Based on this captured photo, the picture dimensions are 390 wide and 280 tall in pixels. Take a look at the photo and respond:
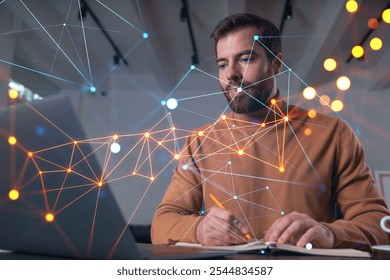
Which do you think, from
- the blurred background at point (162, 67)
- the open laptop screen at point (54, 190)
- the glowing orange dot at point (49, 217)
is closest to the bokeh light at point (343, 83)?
the blurred background at point (162, 67)

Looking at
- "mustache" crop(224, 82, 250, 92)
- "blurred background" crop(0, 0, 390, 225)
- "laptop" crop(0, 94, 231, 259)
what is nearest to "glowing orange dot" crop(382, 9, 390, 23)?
"blurred background" crop(0, 0, 390, 225)

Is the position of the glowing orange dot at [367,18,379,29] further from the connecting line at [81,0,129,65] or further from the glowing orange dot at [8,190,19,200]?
the glowing orange dot at [8,190,19,200]

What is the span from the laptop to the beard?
514mm

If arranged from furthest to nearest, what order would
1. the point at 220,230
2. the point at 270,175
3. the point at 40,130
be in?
1. the point at 270,175
2. the point at 220,230
3. the point at 40,130

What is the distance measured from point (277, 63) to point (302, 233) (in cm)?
53

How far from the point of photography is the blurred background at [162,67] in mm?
1188

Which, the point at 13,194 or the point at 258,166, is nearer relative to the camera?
the point at 13,194

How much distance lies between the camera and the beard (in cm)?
120

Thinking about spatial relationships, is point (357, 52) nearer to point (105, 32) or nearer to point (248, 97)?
point (248, 97)

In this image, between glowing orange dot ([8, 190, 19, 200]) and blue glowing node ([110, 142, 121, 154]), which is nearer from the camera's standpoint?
glowing orange dot ([8, 190, 19, 200])

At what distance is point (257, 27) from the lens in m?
1.22

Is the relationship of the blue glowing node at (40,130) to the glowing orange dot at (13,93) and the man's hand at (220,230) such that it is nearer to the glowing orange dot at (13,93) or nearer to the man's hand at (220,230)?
the man's hand at (220,230)

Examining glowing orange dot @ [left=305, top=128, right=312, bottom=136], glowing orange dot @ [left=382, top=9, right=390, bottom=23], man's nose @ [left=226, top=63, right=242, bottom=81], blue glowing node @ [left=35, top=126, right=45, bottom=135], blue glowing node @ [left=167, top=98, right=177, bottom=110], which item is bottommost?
blue glowing node @ [left=35, top=126, right=45, bottom=135]

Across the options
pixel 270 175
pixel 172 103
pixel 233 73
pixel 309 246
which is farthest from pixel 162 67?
pixel 309 246
